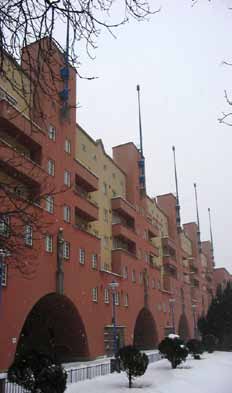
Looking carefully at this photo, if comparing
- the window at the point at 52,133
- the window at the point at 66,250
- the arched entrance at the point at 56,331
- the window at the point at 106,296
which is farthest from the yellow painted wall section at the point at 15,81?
the window at the point at 106,296

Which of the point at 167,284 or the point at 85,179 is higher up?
the point at 85,179

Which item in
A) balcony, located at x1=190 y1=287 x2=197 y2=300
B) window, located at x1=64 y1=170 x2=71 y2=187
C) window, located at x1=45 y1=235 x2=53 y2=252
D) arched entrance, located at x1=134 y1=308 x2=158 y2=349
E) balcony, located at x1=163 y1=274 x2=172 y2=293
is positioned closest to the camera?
window, located at x1=45 y1=235 x2=53 y2=252

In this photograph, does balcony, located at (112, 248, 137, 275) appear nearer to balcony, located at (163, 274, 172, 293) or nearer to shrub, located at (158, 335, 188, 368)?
shrub, located at (158, 335, 188, 368)

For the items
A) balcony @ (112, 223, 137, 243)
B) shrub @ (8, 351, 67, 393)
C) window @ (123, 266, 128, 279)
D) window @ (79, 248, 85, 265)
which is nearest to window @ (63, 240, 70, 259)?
window @ (79, 248, 85, 265)

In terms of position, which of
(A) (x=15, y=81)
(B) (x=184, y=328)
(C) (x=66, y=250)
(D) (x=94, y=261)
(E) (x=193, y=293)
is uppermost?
(C) (x=66, y=250)

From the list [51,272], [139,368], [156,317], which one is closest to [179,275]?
[156,317]

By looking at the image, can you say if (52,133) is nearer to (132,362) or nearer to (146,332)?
(132,362)

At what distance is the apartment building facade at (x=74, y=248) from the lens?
27047mm

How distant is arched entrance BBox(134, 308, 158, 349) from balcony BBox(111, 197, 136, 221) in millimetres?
12394

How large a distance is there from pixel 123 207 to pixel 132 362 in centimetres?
2890

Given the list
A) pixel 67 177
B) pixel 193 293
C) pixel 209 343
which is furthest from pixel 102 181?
pixel 193 293

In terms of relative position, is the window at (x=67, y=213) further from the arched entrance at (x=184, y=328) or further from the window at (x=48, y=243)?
the arched entrance at (x=184, y=328)

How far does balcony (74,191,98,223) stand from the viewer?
38062 millimetres

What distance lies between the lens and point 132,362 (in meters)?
21.9
